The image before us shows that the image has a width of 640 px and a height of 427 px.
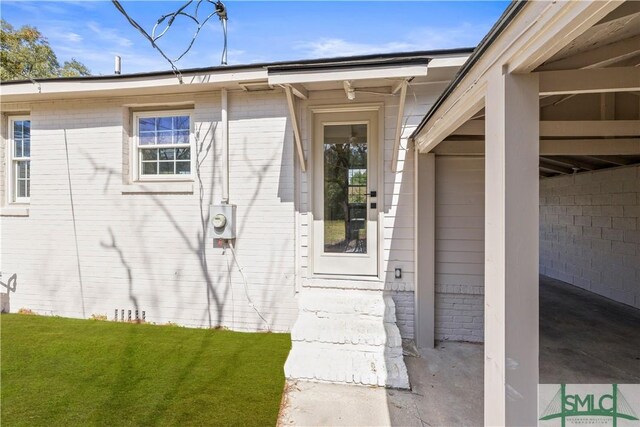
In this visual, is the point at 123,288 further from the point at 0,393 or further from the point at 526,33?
the point at 526,33

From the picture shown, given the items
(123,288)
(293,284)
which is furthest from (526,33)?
(123,288)

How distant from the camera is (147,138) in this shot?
4.43 m

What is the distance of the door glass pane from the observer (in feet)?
12.7

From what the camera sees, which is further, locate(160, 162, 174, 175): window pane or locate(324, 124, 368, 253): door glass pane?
locate(160, 162, 174, 175): window pane

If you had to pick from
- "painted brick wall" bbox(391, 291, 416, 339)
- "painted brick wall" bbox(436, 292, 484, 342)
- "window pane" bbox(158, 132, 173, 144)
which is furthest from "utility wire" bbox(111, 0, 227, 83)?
"painted brick wall" bbox(436, 292, 484, 342)

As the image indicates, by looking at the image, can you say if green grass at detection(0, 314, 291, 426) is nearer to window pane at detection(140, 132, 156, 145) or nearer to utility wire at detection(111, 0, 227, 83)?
window pane at detection(140, 132, 156, 145)

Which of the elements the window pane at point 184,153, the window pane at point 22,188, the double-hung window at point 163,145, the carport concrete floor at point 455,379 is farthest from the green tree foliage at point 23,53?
the carport concrete floor at point 455,379

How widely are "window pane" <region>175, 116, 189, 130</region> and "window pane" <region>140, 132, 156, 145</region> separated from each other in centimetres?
41

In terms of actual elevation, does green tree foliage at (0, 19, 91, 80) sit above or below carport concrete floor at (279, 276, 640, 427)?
above

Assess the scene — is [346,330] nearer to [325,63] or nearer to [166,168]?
[325,63]

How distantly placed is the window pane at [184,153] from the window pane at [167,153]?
0.08 m

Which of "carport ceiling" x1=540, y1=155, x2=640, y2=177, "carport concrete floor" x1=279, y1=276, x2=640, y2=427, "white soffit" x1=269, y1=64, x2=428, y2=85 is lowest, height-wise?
"carport concrete floor" x1=279, y1=276, x2=640, y2=427

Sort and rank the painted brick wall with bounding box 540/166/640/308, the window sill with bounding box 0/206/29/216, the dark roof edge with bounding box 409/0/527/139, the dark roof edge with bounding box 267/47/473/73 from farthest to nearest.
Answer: the painted brick wall with bounding box 540/166/640/308 → the window sill with bounding box 0/206/29/216 → the dark roof edge with bounding box 267/47/473/73 → the dark roof edge with bounding box 409/0/527/139

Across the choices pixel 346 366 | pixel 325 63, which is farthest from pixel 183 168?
pixel 346 366
